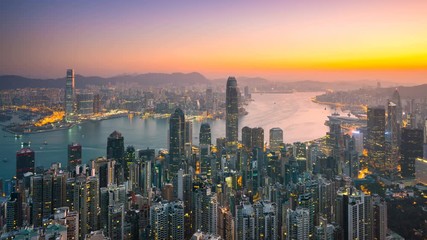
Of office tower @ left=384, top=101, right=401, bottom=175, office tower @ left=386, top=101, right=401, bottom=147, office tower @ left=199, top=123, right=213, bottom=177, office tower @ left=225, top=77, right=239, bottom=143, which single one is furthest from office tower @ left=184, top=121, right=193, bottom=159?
office tower @ left=386, top=101, right=401, bottom=147

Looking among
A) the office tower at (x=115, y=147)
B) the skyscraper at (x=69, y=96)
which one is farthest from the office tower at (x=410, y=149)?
the skyscraper at (x=69, y=96)

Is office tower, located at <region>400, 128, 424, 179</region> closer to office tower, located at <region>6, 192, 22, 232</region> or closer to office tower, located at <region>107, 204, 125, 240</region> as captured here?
office tower, located at <region>107, 204, 125, 240</region>

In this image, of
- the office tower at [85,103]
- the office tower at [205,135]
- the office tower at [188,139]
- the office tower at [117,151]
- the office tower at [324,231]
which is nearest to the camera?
the office tower at [324,231]

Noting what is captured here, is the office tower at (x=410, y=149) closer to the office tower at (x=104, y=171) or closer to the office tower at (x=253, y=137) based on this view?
the office tower at (x=253, y=137)

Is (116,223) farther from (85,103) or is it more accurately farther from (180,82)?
(180,82)

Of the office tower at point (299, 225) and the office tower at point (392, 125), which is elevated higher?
the office tower at point (392, 125)

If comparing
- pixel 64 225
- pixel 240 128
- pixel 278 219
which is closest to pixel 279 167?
pixel 278 219

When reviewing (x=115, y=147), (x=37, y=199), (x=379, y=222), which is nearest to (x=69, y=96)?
(x=115, y=147)
